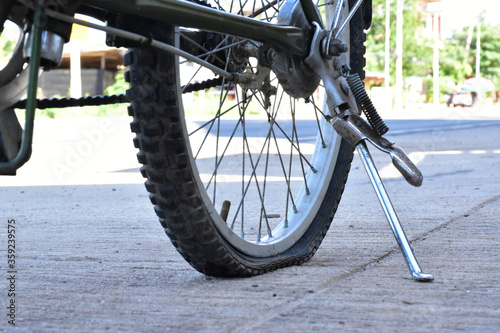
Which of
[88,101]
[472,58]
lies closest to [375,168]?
[88,101]

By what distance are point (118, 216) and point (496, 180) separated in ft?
9.50

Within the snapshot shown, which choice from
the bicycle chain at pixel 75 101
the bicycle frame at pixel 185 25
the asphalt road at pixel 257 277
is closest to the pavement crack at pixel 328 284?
the asphalt road at pixel 257 277

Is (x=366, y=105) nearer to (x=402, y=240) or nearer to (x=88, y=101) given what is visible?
(x=402, y=240)

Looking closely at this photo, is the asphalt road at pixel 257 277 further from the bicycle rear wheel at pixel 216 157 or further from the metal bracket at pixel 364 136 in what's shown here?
the metal bracket at pixel 364 136

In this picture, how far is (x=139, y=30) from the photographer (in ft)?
6.81

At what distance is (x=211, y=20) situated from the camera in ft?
7.19

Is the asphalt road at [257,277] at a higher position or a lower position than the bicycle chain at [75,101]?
lower

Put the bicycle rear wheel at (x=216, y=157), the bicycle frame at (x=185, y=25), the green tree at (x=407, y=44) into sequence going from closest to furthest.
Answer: the bicycle frame at (x=185, y=25) → the bicycle rear wheel at (x=216, y=157) → the green tree at (x=407, y=44)

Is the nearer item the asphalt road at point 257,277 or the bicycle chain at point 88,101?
the asphalt road at point 257,277

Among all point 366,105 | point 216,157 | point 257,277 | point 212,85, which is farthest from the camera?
point 212,85

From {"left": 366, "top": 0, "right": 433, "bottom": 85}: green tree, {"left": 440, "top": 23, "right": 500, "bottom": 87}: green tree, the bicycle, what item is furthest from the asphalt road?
{"left": 440, "top": 23, "right": 500, "bottom": 87}: green tree

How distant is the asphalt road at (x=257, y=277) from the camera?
1933mm

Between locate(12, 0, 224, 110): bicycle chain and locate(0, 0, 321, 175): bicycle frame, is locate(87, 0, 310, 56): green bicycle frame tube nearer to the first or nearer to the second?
Result: locate(0, 0, 321, 175): bicycle frame

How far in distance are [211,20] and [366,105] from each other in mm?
693
